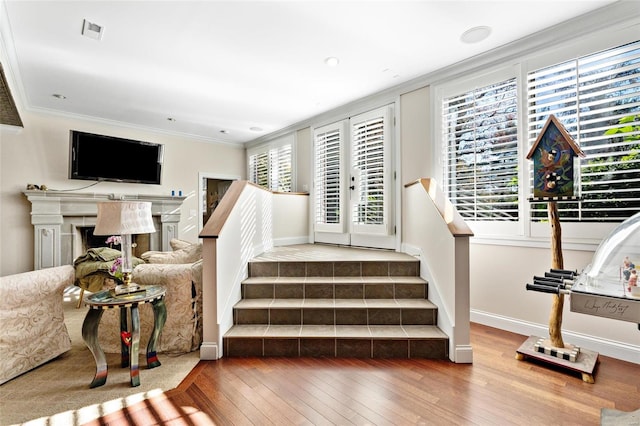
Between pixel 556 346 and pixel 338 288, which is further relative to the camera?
pixel 338 288

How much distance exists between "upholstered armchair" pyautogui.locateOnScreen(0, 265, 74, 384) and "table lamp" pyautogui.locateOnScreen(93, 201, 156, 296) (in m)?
0.59

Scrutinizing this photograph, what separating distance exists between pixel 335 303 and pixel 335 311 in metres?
0.12

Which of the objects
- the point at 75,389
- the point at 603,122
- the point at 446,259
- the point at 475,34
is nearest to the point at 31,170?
the point at 75,389

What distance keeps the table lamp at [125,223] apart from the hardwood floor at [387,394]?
2.96 feet

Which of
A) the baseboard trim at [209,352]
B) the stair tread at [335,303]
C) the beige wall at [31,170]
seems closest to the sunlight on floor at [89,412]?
the baseboard trim at [209,352]

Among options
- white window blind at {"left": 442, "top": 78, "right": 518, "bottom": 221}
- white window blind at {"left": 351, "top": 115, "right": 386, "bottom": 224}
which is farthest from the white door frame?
white window blind at {"left": 442, "top": 78, "right": 518, "bottom": 221}

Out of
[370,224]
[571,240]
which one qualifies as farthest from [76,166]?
[571,240]

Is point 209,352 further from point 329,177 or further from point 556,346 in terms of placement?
point 329,177

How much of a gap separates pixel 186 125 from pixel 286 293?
405cm

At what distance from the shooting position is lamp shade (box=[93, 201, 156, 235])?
2160mm

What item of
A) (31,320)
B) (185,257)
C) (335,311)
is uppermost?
(185,257)

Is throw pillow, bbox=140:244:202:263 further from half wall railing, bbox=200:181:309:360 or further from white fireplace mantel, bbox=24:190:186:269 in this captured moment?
white fireplace mantel, bbox=24:190:186:269

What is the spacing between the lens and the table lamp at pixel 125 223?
2166 millimetres

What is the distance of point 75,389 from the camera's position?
2.10 m
